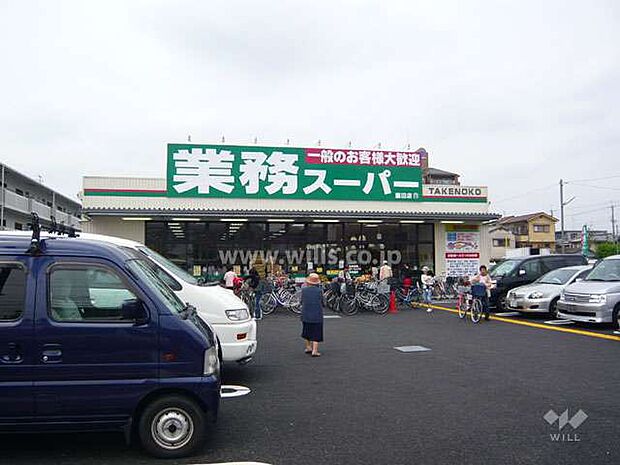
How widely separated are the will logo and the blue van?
3.34 m

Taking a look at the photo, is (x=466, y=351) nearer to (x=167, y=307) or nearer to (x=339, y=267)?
(x=167, y=307)

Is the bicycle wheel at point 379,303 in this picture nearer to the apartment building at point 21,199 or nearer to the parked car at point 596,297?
the parked car at point 596,297

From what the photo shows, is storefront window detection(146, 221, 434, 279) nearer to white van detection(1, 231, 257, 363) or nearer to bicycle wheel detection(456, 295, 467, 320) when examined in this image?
bicycle wheel detection(456, 295, 467, 320)

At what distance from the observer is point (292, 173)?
21.6m

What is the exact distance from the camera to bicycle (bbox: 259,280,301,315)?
1719 centimetres

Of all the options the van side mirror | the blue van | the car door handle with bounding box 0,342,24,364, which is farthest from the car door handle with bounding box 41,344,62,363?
the van side mirror

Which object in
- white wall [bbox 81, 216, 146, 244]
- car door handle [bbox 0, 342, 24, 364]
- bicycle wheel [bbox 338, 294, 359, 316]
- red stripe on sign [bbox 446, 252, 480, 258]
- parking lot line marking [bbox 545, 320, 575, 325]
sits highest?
white wall [bbox 81, 216, 146, 244]

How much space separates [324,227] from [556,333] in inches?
458

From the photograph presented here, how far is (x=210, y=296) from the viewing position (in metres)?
7.52

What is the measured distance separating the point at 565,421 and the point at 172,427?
13.4 feet

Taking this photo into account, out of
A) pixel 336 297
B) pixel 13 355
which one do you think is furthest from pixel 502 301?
pixel 13 355

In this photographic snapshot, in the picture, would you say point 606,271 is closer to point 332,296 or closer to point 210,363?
point 332,296

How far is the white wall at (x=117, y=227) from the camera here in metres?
20.4

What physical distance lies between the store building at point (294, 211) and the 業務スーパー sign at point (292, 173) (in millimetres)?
41
